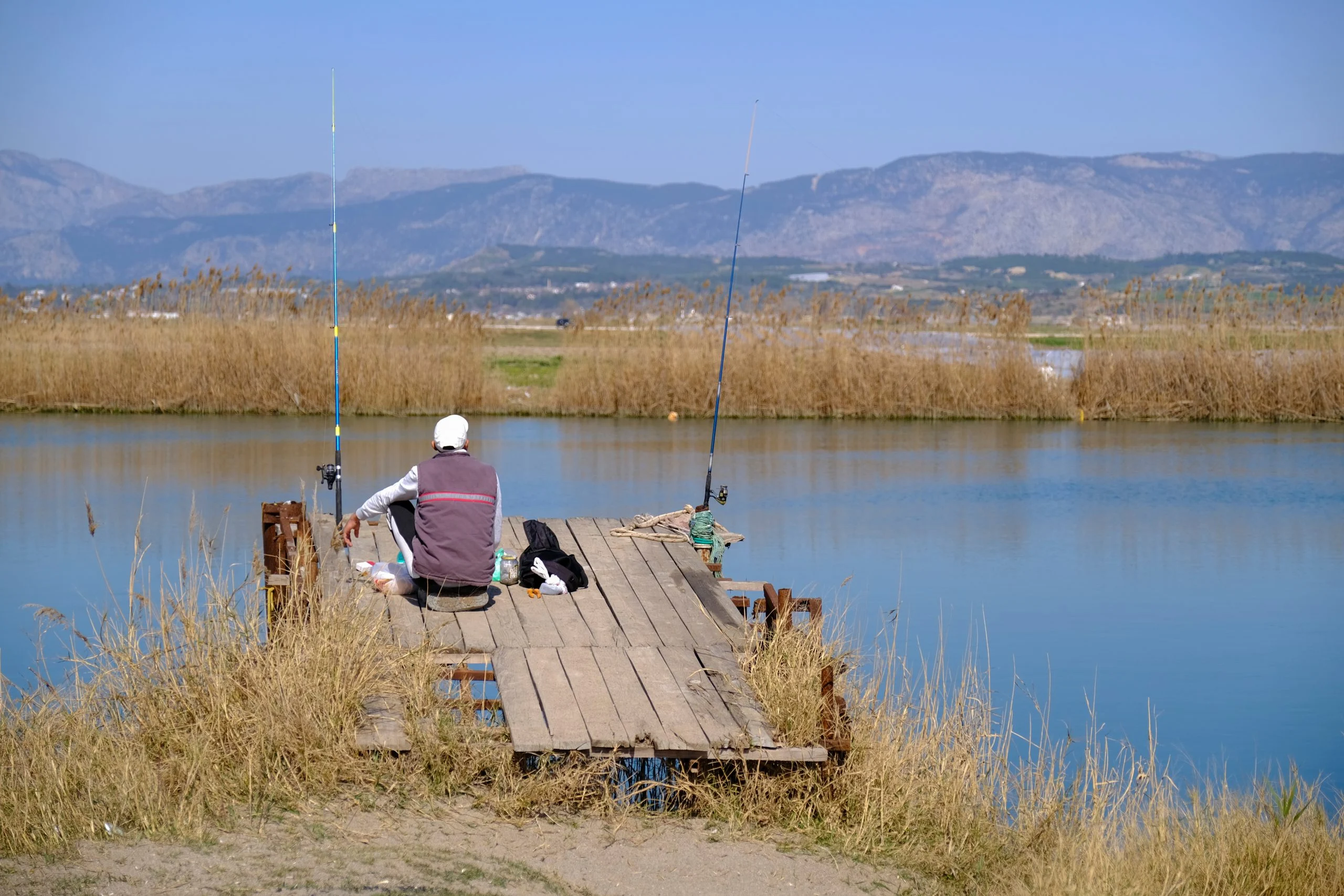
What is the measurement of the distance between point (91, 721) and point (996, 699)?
483 cm

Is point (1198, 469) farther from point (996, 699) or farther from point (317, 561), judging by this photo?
point (317, 561)

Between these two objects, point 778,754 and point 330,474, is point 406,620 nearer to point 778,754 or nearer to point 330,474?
point 330,474

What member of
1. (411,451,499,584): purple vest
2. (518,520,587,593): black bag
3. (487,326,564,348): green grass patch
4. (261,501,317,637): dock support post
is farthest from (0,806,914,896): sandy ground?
(487,326,564,348): green grass patch

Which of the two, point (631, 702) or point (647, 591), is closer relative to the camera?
point (631, 702)

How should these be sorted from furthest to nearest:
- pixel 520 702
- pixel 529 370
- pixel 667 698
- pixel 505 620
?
pixel 529 370
pixel 505 620
pixel 667 698
pixel 520 702

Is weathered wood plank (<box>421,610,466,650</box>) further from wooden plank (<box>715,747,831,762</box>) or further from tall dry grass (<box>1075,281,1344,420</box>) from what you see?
tall dry grass (<box>1075,281,1344,420</box>)

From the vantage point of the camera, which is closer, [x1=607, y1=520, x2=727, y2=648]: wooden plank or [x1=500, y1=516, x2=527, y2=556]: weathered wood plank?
[x1=607, y1=520, x2=727, y2=648]: wooden plank

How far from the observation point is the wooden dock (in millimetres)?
6055

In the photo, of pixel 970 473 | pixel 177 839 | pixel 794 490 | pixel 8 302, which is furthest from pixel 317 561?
pixel 8 302

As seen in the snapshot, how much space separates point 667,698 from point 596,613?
1527 millimetres

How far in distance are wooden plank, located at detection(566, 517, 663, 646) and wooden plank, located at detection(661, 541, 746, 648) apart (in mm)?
354

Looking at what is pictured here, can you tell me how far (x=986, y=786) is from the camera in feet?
22.0

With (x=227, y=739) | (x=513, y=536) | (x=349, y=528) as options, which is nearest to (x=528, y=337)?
(x=513, y=536)

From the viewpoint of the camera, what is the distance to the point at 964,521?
1446 centimetres
